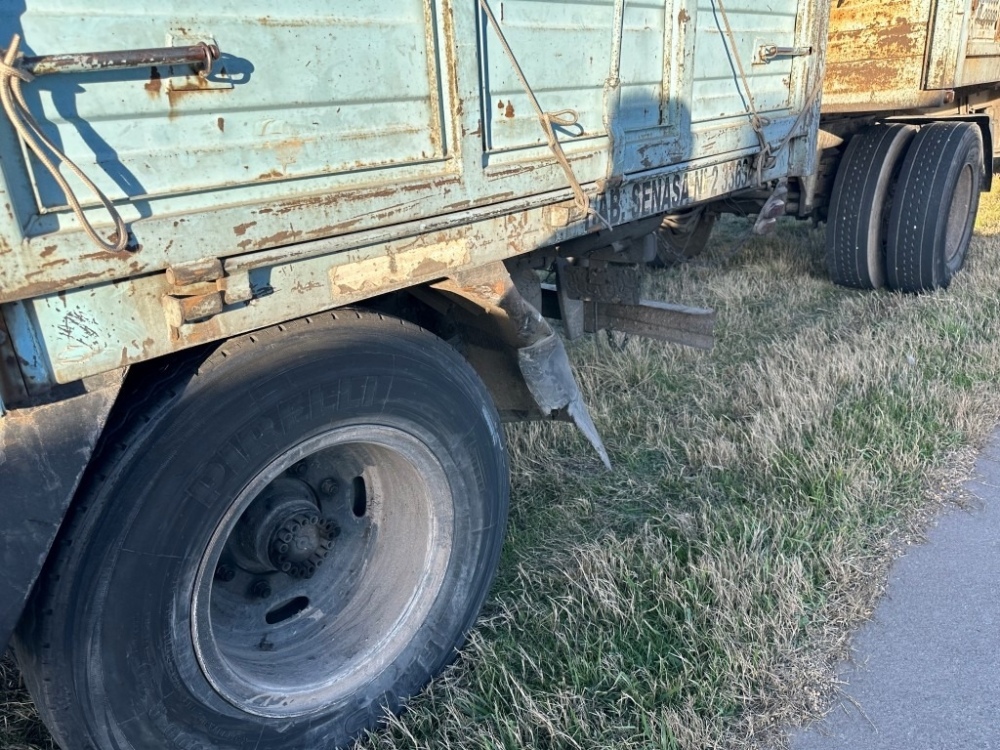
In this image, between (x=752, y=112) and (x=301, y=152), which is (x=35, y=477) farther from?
(x=752, y=112)

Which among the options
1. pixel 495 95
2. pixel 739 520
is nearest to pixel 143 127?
pixel 495 95

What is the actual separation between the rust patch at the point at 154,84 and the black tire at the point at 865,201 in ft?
15.7

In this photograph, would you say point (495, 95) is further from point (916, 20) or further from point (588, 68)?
point (916, 20)

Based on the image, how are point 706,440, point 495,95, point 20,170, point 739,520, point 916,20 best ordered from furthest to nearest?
point 916,20, point 706,440, point 739,520, point 495,95, point 20,170

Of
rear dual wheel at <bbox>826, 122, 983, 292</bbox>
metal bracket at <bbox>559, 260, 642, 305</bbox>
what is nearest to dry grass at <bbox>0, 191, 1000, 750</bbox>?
rear dual wheel at <bbox>826, 122, 983, 292</bbox>

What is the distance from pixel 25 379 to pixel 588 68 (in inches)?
66.3

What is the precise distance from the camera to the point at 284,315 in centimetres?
168

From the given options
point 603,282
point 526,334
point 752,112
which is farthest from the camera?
point 603,282

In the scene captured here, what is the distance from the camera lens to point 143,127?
4.62 ft

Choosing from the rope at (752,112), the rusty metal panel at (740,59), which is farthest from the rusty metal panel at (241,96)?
the rope at (752,112)

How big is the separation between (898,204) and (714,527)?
336cm

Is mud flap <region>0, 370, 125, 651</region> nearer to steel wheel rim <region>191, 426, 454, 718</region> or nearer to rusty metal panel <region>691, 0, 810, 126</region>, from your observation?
steel wheel rim <region>191, 426, 454, 718</region>


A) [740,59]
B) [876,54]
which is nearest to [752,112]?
[740,59]

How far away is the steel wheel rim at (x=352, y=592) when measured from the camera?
204 cm
